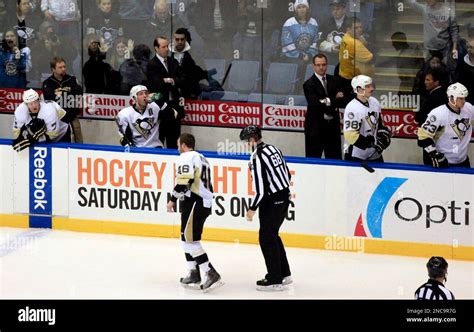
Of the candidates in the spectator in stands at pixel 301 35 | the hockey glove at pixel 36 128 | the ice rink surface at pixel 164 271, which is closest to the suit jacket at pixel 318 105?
the spectator in stands at pixel 301 35

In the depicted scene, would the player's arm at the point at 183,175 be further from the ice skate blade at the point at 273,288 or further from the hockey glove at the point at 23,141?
the hockey glove at the point at 23,141

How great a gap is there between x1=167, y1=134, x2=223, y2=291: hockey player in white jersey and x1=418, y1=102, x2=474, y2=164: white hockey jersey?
103 inches

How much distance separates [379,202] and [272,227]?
1.75m

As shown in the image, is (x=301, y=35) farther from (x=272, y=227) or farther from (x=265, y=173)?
(x=272, y=227)

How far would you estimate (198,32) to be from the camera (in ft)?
61.3

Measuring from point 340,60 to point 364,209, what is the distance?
2.42 metres

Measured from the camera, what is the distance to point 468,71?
1752 cm

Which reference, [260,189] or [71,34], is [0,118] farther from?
[260,189]

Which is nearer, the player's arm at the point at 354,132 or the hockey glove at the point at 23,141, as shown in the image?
the player's arm at the point at 354,132

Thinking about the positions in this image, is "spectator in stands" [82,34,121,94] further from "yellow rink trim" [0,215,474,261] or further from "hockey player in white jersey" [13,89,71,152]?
"yellow rink trim" [0,215,474,261]

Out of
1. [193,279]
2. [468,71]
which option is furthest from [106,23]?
[193,279]

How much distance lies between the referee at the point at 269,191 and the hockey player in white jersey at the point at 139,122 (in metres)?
2.70

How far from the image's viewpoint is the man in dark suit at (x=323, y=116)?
17344 millimetres
